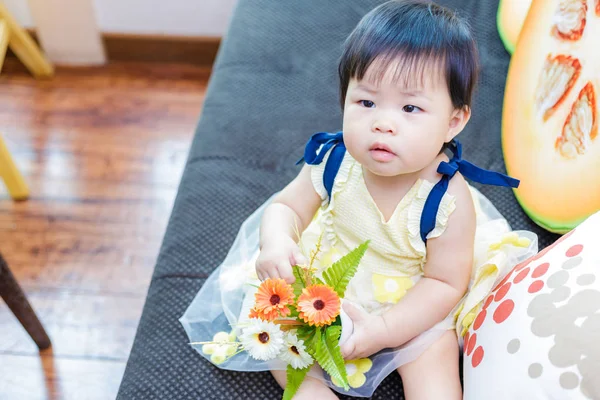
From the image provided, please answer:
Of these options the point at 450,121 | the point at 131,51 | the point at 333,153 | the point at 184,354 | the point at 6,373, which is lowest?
the point at 6,373

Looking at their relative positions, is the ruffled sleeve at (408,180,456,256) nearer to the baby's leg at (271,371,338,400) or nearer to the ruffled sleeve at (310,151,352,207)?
the ruffled sleeve at (310,151,352,207)

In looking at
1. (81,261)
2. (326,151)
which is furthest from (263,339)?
(81,261)

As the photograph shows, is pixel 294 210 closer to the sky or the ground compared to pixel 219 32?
closer to the sky

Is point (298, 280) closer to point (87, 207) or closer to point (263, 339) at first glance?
point (263, 339)

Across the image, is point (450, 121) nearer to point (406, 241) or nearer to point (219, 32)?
point (406, 241)

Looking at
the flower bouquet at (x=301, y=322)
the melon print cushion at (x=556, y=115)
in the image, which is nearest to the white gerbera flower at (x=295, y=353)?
the flower bouquet at (x=301, y=322)

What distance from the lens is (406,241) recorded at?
37.2 inches

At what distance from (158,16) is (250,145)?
113 cm

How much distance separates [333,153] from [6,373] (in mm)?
982

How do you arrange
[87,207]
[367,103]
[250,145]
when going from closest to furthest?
[367,103], [250,145], [87,207]

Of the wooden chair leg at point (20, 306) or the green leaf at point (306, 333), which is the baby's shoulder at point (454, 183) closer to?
the green leaf at point (306, 333)

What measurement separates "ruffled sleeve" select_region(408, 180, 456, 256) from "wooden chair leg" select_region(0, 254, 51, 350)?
0.80 meters

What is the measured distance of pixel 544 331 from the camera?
0.75 meters

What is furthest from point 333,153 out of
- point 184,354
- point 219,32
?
point 219,32
